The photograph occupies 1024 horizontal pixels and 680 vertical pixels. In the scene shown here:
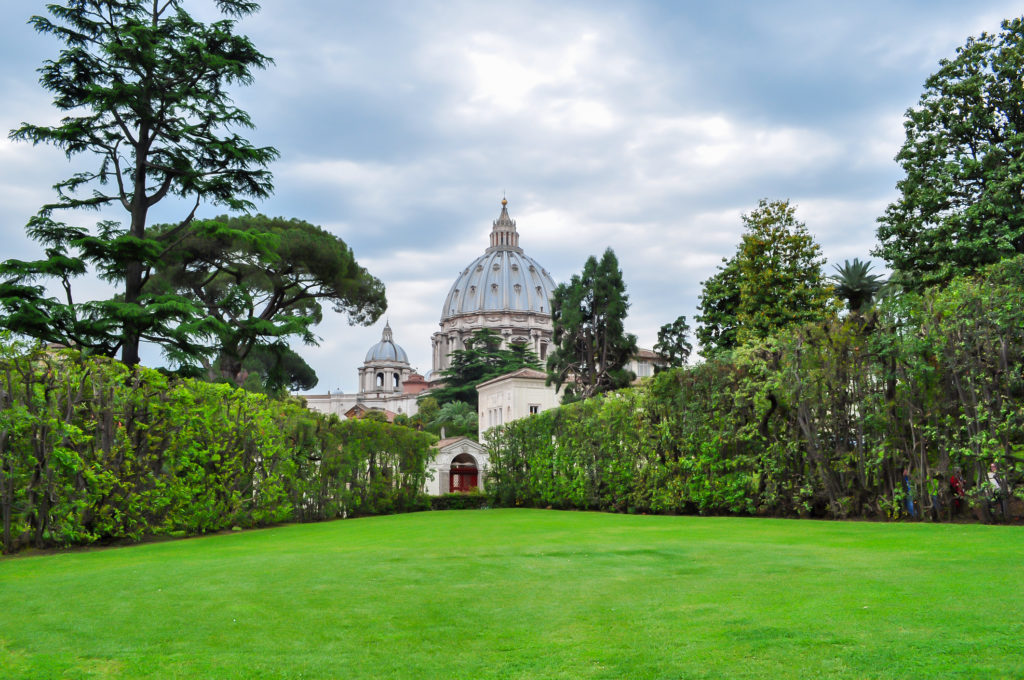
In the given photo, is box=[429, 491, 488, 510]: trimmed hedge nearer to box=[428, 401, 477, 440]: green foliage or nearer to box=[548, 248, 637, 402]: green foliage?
box=[548, 248, 637, 402]: green foliage

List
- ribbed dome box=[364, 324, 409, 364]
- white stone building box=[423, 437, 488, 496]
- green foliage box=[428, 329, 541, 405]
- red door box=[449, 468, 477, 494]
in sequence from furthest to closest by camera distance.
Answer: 1. ribbed dome box=[364, 324, 409, 364]
2. green foliage box=[428, 329, 541, 405]
3. red door box=[449, 468, 477, 494]
4. white stone building box=[423, 437, 488, 496]

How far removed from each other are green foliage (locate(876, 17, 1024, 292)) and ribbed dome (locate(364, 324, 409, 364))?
418 feet

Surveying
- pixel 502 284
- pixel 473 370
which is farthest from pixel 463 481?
pixel 502 284

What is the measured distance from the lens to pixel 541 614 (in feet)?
18.3

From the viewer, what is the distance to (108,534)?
44.0 feet

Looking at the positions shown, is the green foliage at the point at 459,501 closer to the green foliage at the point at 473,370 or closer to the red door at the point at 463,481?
the red door at the point at 463,481

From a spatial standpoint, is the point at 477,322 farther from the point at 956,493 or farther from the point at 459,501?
the point at 956,493

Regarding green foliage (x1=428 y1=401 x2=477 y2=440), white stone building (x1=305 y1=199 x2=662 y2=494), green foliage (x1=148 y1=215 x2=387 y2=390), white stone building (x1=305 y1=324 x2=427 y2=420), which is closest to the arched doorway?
green foliage (x1=148 y1=215 x2=387 y2=390)

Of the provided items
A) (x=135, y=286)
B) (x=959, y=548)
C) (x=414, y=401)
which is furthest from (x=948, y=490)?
(x=414, y=401)

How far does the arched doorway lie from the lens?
4456 centimetres

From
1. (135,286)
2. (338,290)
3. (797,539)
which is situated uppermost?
(338,290)

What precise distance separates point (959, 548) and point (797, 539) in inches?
90.0

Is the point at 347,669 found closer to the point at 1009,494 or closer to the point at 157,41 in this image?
the point at 1009,494

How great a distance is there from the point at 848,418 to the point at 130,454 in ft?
41.3
